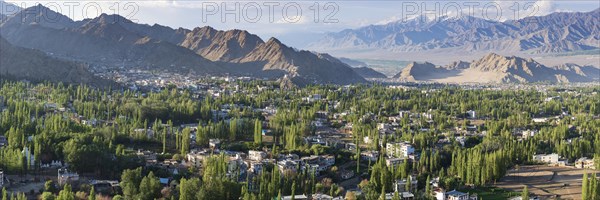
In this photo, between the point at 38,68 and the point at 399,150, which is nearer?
the point at 399,150

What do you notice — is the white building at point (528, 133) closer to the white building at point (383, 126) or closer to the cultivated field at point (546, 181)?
the white building at point (383, 126)

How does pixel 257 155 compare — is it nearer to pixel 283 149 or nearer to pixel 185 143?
pixel 283 149

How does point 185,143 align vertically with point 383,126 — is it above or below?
below

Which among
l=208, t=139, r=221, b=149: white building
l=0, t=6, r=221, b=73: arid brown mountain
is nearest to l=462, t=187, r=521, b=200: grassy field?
l=208, t=139, r=221, b=149: white building

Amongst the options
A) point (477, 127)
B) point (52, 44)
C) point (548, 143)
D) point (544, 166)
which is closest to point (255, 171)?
point (544, 166)

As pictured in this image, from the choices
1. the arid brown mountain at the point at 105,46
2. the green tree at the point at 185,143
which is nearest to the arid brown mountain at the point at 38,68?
the arid brown mountain at the point at 105,46

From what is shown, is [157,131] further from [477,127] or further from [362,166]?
[477,127]

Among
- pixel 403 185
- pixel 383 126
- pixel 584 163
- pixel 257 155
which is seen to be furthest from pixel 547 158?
pixel 257 155

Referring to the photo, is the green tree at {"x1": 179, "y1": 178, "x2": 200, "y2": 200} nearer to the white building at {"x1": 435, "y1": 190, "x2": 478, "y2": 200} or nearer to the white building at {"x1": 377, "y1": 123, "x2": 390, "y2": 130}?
the white building at {"x1": 435, "y1": 190, "x2": 478, "y2": 200}
